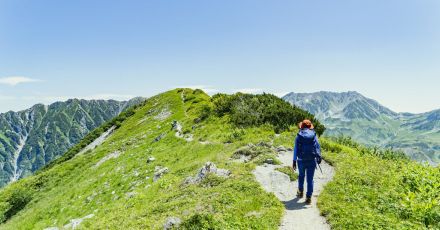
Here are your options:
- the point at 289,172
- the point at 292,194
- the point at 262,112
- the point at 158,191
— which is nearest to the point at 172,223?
the point at 292,194

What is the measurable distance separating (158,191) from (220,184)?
5.37 metres

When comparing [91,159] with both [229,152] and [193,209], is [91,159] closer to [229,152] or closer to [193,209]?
[229,152]

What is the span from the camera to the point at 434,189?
1483 centimetres

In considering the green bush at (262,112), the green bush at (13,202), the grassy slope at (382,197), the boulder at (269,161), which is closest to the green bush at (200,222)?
the grassy slope at (382,197)

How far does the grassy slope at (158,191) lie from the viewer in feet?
48.6

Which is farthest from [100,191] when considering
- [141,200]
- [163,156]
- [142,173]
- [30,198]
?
[30,198]

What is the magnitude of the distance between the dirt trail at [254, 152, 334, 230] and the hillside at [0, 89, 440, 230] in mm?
448

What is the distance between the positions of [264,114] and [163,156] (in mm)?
12075

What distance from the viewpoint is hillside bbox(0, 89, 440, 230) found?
44.8 feet

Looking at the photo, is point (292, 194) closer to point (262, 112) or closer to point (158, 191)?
point (158, 191)

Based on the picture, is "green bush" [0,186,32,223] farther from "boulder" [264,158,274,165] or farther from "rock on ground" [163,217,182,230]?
"rock on ground" [163,217,182,230]

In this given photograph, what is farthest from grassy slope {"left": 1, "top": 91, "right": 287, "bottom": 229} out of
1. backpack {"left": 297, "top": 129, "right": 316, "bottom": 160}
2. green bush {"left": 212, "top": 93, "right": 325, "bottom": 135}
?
backpack {"left": 297, "top": 129, "right": 316, "bottom": 160}

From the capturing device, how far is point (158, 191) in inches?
853

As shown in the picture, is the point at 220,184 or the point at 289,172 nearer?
the point at 220,184
